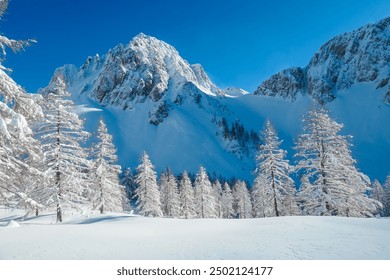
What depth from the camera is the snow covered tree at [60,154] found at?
74.8 feet

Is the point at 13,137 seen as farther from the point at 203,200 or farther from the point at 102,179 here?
the point at 203,200

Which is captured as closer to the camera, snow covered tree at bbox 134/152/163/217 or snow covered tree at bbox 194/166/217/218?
snow covered tree at bbox 134/152/163/217

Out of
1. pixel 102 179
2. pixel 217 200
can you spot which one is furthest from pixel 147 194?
pixel 217 200

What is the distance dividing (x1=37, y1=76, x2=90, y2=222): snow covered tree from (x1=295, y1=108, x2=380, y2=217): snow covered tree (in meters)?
18.1

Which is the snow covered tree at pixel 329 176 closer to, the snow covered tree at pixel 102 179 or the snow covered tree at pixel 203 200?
the snow covered tree at pixel 102 179

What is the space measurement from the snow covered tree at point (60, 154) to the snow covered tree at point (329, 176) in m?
18.1

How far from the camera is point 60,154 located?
76.7ft

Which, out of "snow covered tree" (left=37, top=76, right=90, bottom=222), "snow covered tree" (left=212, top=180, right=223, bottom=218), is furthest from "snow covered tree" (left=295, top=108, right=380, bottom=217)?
"snow covered tree" (left=212, top=180, right=223, bottom=218)

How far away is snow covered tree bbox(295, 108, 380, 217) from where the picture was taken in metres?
22.7

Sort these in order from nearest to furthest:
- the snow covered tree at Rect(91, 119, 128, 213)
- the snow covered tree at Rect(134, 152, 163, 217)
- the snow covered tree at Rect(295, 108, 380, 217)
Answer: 1. the snow covered tree at Rect(295, 108, 380, 217)
2. the snow covered tree at Rect(91, 119, 128, 213)
3. the snow covered tree at Rect(134, 152, 163, 217)

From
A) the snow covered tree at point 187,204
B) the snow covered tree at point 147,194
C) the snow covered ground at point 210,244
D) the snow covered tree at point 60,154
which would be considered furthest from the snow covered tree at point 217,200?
the snow covered ground at point 210,244

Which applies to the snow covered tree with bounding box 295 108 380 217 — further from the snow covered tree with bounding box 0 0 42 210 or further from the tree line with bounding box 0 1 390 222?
the snow covered tree with bounding box 0 0 42 210

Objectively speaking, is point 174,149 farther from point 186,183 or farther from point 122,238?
point 122,238

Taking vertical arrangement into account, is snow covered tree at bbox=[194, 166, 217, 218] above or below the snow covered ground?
above
